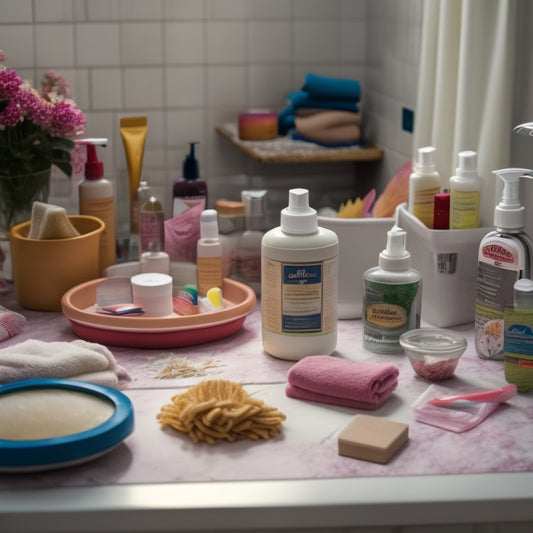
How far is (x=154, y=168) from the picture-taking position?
238 cm

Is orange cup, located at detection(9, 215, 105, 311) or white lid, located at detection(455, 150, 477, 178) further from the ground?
white lid, located at detection(455, 150, 477, 178)

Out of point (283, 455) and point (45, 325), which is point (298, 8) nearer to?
point (45, 325)

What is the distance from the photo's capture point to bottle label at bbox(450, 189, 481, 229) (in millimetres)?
1486

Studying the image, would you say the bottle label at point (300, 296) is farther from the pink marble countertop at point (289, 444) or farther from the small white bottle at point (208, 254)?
the small white bottle at point (208, 254)

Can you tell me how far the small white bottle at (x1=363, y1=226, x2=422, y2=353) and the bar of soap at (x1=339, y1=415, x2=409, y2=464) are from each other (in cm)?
29

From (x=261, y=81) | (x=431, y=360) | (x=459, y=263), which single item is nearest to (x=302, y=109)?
(x=261, y=81)

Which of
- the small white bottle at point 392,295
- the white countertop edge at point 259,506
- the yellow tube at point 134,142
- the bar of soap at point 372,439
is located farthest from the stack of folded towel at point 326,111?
the white countertop edge at point 259,506

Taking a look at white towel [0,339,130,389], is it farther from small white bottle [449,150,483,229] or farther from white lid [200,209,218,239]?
small white bottle [449,150,483,229]

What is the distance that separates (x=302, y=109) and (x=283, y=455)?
131cm

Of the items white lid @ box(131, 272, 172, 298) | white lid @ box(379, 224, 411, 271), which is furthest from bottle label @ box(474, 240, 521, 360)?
white lid @ box(131, 272, 172, 298)

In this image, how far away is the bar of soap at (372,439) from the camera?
1088mm

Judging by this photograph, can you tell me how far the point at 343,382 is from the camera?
1.24 m

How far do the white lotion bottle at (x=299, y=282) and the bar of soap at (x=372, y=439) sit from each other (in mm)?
259

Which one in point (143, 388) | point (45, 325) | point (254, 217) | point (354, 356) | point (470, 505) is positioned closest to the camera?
point (470, 505)
